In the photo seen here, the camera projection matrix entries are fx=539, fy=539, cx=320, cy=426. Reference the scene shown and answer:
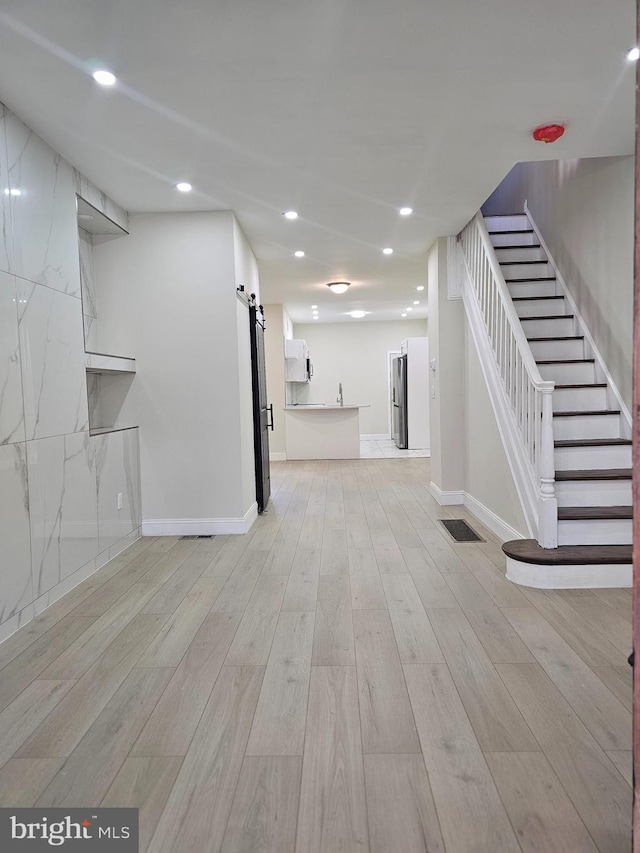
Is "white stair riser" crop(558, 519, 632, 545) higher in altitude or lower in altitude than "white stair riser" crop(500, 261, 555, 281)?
lower

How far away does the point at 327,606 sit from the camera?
3006mm

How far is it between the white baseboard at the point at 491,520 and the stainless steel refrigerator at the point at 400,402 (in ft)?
16.4

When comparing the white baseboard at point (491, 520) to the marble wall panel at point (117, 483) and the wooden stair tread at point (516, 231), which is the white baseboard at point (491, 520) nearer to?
the wooden stair tread at point (516, 231)

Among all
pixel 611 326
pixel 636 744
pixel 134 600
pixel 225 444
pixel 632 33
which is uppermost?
pixel 632 33

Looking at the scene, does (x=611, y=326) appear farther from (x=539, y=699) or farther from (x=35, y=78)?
(x=35, y=78)

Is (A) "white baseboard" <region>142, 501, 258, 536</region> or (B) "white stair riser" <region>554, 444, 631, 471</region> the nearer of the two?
(B) "white stair riser" <region>554, 444, 631, 471</region>

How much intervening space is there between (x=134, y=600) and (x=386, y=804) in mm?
2087

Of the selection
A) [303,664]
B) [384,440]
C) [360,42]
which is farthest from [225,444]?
[384,440]

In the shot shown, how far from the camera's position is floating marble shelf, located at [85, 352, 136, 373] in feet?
12.4

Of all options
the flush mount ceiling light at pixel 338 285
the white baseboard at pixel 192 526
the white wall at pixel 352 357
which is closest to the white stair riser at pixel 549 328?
the white baseboard at pixel 192 526

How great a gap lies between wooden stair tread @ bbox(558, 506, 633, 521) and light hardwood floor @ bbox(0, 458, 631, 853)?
1.48ft

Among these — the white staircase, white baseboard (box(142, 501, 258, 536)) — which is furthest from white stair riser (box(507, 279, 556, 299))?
white baseboard (box(142, 501, 258, 536))

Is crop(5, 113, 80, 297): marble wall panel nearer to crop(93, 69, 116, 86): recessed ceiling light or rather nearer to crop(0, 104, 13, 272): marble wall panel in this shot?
crop(0, 104, 13, 272): marble wall panel
